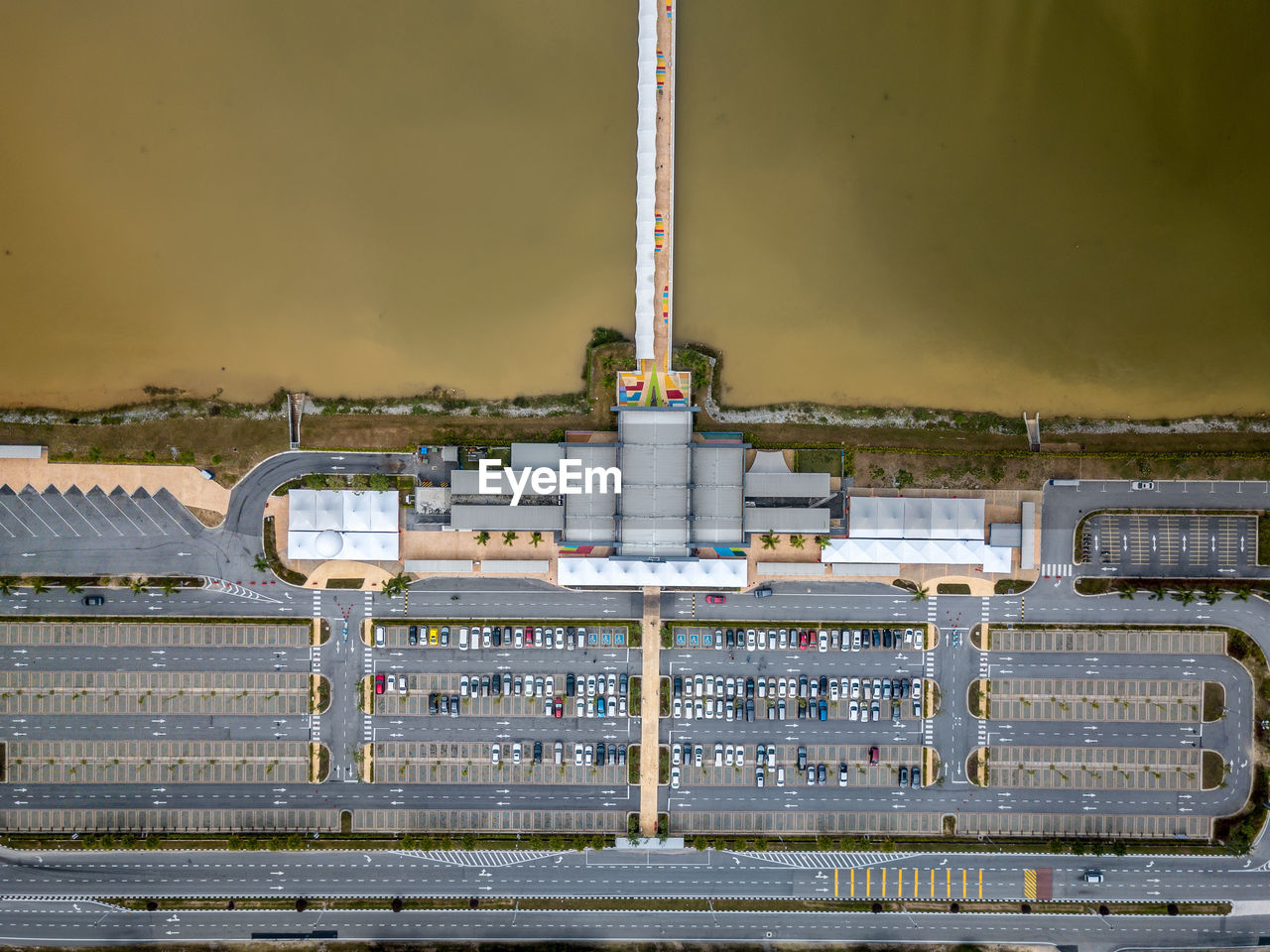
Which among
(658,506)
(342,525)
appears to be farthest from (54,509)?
(658,506)

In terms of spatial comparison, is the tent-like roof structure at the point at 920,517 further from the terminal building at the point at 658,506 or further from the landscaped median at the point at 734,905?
the landscaped median at the point at 734,905

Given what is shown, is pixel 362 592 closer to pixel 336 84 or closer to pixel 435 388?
pixel 435 388

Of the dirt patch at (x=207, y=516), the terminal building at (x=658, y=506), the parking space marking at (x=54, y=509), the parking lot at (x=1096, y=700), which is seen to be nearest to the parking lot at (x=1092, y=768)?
the parking lot at (x=1096, y=700)

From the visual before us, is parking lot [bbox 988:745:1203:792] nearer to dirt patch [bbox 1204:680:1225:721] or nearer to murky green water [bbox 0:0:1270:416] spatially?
dirt patch [bbox 1204:680:1225:721]

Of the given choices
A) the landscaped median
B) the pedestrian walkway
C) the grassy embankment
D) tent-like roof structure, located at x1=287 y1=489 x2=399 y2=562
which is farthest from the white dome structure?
the landscaped median

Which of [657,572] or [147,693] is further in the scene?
[147,693]

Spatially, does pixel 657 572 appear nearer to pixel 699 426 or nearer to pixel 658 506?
pixel 658 506
